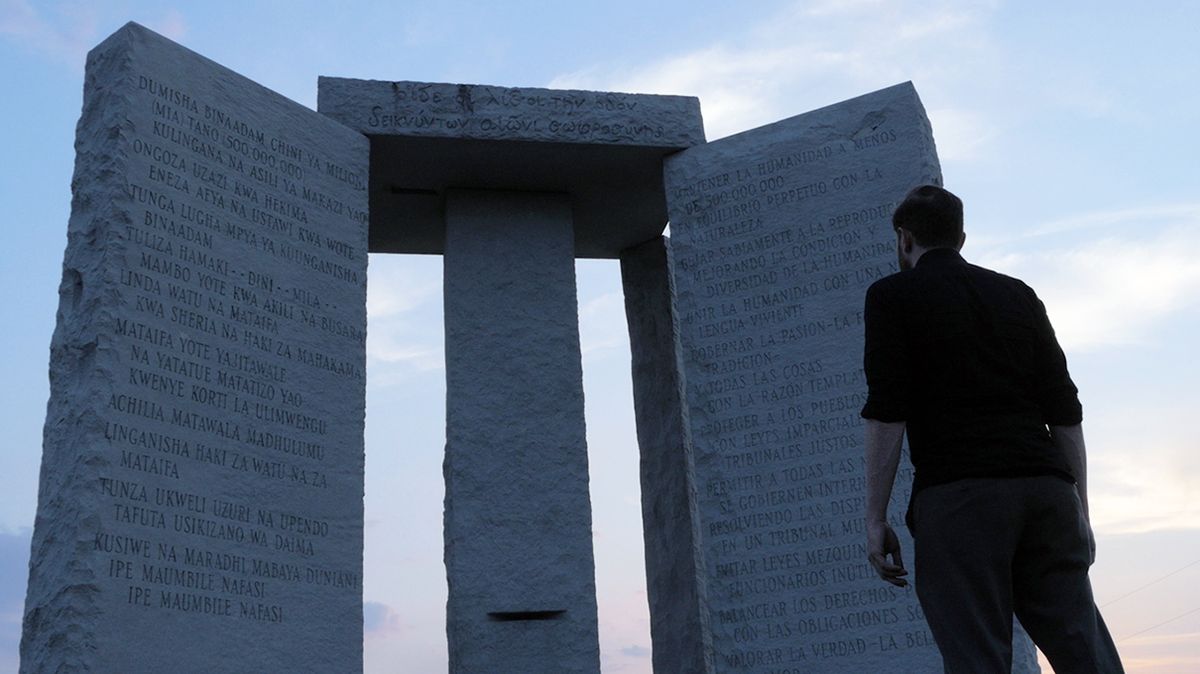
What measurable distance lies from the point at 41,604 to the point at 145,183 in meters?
2.23

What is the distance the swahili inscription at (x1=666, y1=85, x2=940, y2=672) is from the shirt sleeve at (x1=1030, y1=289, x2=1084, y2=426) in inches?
169

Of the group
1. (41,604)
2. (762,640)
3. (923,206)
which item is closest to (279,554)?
(41,604)

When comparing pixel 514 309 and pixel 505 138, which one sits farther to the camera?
pixel 514 309

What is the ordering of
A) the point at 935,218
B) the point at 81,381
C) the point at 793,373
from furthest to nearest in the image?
the point at 793,373
the point at 81,381
the point at 935,218

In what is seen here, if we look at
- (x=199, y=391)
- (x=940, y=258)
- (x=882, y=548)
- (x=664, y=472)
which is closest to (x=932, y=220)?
(x=940, y=258)

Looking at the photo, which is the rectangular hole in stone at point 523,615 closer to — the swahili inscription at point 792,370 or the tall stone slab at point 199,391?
the swahili inscription at point 792,370

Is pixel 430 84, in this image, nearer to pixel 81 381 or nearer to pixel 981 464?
pixel 81 381

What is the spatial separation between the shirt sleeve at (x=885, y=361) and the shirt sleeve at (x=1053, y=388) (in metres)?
0.38

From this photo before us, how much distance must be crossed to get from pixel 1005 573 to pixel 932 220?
36.7 inches

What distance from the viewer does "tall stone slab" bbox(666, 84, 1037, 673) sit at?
7.43 metres

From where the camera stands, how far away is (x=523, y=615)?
829cm

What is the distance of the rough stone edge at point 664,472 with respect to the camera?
9.30m

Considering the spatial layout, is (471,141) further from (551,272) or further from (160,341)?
(160,341)

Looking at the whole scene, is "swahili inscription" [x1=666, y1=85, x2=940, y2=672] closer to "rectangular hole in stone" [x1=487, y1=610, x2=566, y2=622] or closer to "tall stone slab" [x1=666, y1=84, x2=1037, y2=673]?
"tall stone slab" [x1=666, y1=84, x2=1037, y2=673]
